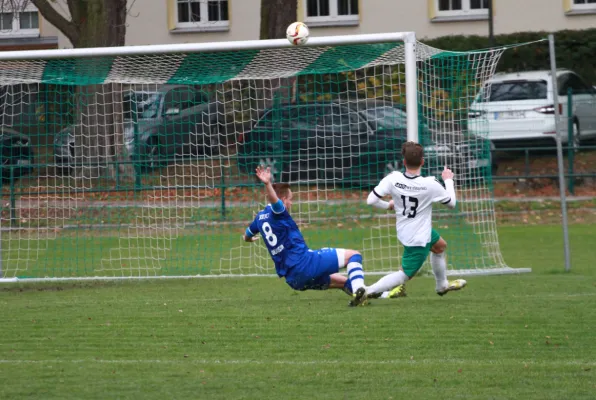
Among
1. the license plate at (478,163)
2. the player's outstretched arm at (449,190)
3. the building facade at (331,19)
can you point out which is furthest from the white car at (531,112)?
the player's outstretched arm at (449,190)

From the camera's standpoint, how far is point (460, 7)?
27609 millimetres

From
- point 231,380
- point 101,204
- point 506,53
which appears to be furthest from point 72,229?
point 506,53

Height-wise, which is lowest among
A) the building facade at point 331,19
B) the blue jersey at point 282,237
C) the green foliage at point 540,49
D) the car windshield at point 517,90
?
the blue jersey at point 282,237

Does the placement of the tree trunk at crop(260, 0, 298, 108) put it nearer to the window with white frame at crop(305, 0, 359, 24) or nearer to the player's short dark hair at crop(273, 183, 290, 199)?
the window with white frame at crop(305, 0, 359, 24)

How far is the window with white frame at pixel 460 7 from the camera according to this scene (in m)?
27.4

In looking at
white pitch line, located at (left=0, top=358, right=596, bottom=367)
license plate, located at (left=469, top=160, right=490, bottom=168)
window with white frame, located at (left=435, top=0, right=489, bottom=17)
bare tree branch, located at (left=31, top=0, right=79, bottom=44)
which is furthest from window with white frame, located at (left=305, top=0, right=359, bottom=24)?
white pitch line, located at (left=0, top=358, right=596, bottom=367)

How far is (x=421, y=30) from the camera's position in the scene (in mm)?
27266

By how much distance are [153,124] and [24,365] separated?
861cm

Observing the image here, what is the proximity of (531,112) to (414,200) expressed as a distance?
37.3 feet

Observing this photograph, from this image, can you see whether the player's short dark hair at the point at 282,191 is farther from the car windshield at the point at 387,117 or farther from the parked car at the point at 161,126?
the car windshield at the point at 387,117

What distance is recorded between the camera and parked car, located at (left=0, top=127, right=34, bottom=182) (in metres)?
15.0

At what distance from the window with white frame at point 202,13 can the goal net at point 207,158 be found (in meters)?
11.9

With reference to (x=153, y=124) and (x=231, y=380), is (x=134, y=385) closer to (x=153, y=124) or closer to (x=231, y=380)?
(x=231, y=380)

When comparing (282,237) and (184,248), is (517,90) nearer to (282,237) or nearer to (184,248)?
(184,248)
